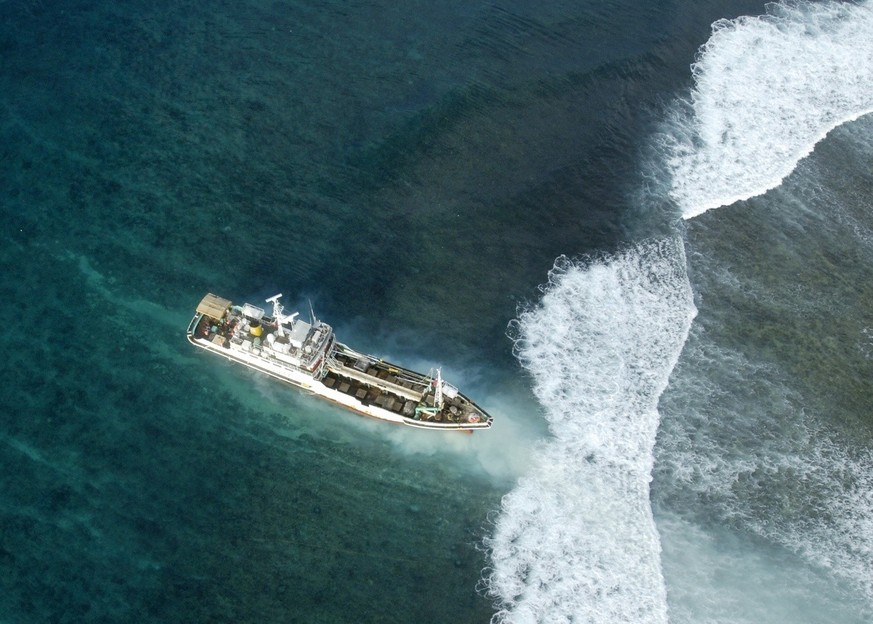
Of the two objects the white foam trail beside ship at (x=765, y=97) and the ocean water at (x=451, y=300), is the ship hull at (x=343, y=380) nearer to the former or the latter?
the ocean water at (x=451, y=300)

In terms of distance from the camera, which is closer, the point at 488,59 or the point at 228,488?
the point at 228,488

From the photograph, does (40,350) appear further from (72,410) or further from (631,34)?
(631,34)

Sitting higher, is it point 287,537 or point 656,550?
point 656,550

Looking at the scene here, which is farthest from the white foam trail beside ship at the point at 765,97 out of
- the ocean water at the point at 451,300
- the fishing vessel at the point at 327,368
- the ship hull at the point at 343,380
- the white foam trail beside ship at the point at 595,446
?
the ship hull at the point at 343,380

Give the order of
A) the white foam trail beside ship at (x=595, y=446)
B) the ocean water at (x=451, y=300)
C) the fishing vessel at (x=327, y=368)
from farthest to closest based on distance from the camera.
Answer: the fishing vessel at (x=327, y=368), the ocean water at (x=451, y=300), the white foam trail beside ship at (x=595, y=446)

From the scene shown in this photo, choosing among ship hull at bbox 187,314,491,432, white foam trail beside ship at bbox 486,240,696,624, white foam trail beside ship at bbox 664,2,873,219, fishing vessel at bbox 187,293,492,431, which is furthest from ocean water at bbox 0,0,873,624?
fishing vessel at bbox 187,293,492,431

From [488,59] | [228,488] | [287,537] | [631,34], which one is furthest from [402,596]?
[631,34]

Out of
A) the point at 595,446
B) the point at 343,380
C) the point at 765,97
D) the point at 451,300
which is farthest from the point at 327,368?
the point at 765,97
